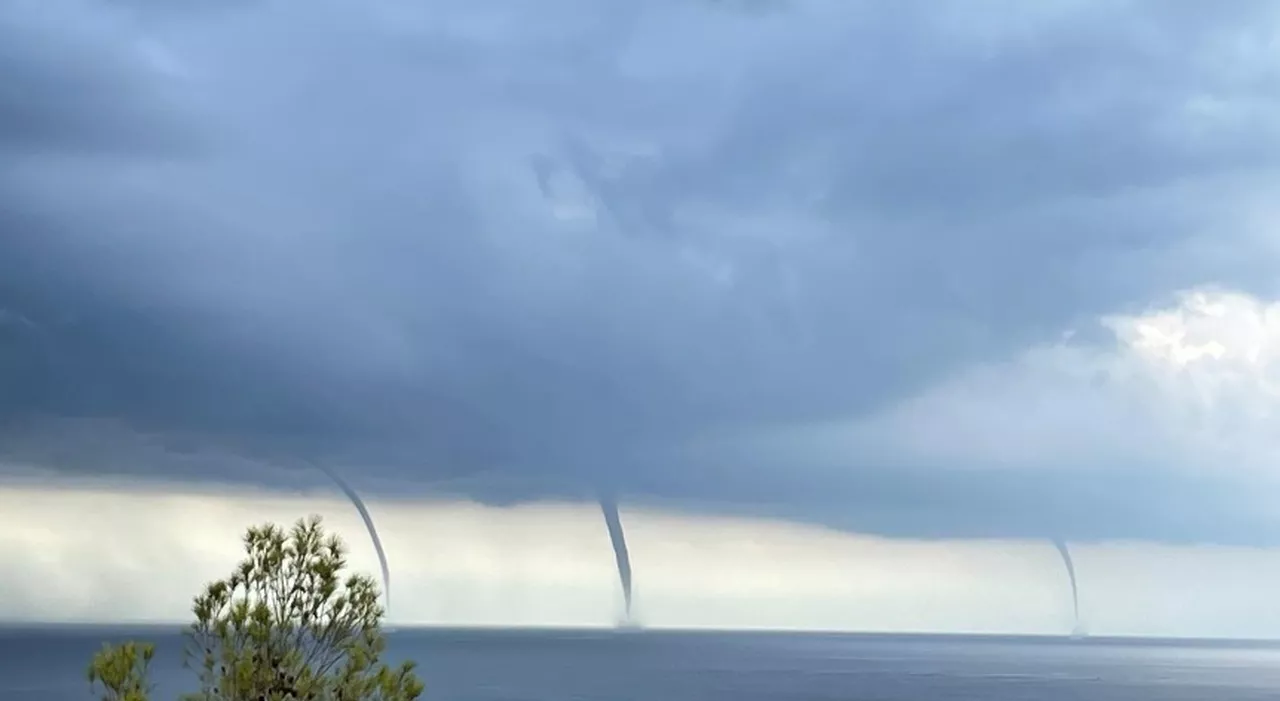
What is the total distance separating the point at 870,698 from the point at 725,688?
23393mm

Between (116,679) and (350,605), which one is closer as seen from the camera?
(116,679)

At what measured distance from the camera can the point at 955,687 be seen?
639 ft

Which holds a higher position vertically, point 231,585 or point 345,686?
point 231,585

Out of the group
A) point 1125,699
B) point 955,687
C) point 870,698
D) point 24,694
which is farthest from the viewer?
point 955,687

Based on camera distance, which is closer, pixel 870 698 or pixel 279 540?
pixel 279 540

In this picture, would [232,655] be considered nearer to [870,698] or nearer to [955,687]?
[870,698]

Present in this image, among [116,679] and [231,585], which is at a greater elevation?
[231,585]

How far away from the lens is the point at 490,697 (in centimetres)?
14925

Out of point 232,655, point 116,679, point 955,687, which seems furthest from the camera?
point 955,687

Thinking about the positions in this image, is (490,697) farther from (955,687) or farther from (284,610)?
(284,610)

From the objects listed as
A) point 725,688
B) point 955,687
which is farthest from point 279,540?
point 955,687

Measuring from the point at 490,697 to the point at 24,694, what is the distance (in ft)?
174

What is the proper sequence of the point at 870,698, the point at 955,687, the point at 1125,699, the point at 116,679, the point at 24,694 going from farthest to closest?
the point at 955,687 → the point at 1125,699 → the point at 870,698 → the point at 24,694 → the point at 116,679

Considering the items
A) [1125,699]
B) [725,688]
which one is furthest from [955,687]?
[725,688]
